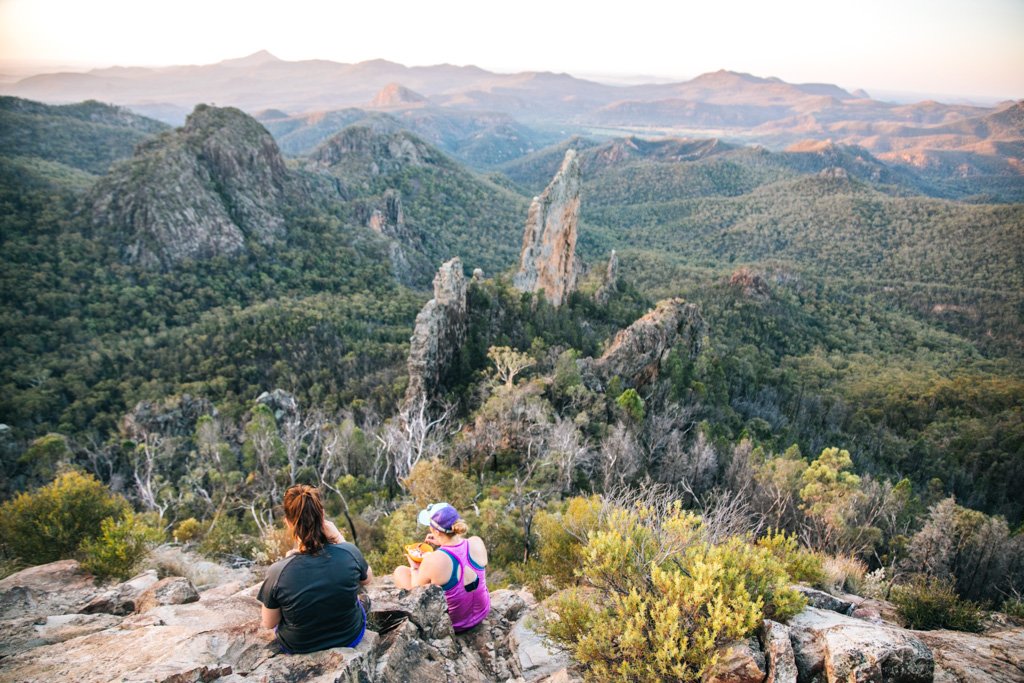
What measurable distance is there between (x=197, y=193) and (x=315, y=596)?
295 feet

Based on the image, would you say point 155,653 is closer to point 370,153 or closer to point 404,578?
point 404,578

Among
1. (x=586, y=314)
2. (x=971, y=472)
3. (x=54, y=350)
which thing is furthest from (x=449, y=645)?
(x=54, y=350)

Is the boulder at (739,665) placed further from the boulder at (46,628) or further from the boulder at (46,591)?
the boulder at (46,591)

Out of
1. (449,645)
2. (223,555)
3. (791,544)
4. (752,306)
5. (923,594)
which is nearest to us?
(449,645)

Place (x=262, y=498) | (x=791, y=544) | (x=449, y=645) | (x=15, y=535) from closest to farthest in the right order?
(x=449, y=645) < (x=791, y=544) < (x=15, y=535) < (x=262, y=498)

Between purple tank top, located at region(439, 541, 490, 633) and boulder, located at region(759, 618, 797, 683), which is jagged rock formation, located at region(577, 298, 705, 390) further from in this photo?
boulder, located at region(759, 618, 797, 683)

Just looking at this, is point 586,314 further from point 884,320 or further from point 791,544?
point 884,320

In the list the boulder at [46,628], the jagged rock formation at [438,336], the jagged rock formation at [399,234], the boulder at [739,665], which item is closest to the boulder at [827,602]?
the boulder at [739,665]

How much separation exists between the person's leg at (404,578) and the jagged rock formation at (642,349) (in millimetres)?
23625

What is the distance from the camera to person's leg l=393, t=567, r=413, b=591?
23.7 ft

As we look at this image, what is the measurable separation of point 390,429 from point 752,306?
63416 millimetres

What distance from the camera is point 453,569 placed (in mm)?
7070

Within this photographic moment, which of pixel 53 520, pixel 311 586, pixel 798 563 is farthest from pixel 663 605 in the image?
pixel 53 520

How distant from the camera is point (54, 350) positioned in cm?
5103
